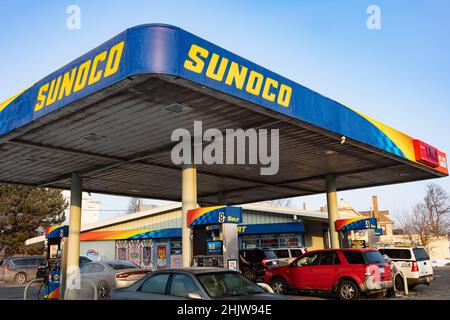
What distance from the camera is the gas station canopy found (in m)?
8.76

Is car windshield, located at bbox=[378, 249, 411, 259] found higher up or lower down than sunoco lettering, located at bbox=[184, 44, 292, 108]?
lower down

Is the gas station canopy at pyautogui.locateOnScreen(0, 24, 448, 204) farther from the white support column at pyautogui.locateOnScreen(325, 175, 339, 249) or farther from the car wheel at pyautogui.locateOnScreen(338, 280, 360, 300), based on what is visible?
the car wheel at pyautogui.locateOnScreen(338, 280, 360, 300)

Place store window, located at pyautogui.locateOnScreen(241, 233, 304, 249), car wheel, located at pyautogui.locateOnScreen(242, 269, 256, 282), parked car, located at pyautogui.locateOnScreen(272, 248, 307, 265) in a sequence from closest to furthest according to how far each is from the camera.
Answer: car wheel, located at pyautogui.locateOnScreen(242, 269, 256, 282), parked car, located at pyautogui.locateOnScreen(272, 248, 307, 265), store window, located at pyautogui.locateOnScreen(241, 233, 304, 249)

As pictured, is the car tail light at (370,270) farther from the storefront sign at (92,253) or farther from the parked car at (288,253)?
the storefront sign at (92,253)

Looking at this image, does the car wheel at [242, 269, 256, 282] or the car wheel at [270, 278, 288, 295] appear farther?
the car wheel at [242, 269, 256, 282]

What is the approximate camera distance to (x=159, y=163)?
1684 cm

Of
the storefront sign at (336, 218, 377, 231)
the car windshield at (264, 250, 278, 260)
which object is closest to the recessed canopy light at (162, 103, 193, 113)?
the storefront sign at (336, 218, 377, 231)

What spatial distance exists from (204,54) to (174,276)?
457 cm

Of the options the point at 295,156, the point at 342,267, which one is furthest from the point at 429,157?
the point at 342,267

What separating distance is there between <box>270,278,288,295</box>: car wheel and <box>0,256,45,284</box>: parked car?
19.1m

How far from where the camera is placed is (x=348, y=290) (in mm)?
13102

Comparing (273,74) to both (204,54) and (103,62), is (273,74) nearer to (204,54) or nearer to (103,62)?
(204,54)

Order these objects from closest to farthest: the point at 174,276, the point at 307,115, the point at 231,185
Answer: the point at 174,276 → the point at 307,115 → the point at 231,185

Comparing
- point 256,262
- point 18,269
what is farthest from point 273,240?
point 18,269
